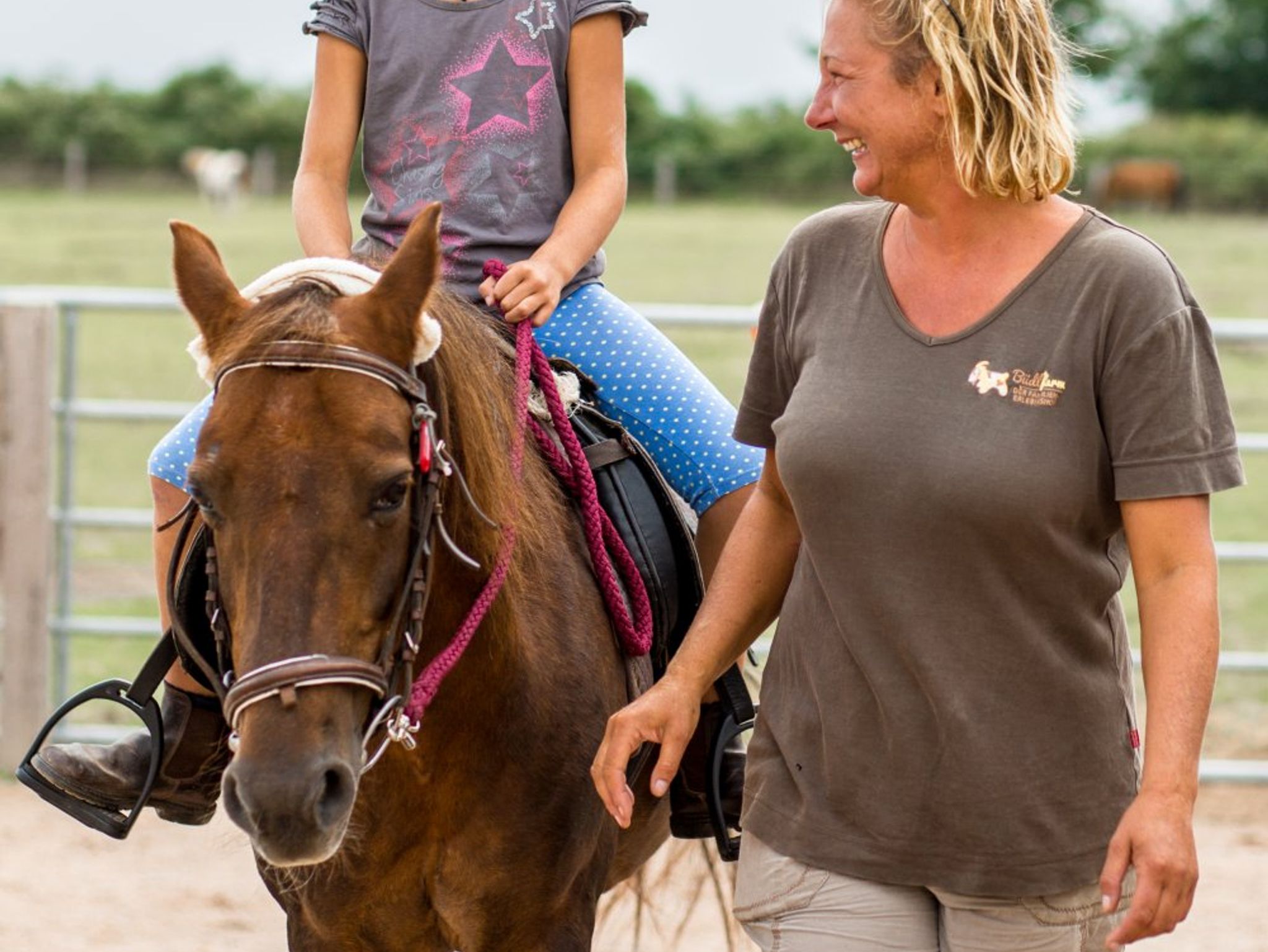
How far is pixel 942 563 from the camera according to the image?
6.99 feet

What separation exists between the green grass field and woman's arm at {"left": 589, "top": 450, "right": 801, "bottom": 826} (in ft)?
4.59

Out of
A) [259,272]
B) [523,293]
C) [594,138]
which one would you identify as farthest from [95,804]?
[259,272]

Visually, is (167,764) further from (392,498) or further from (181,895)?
(181,895)

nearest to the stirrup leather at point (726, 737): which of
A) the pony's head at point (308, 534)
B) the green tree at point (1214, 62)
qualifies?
the pony's head at point (308, 534)

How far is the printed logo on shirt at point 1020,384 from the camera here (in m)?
2.06

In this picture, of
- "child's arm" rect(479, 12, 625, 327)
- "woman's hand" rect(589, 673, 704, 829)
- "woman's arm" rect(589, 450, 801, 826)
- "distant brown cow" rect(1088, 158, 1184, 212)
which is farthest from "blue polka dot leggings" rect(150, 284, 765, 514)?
"distant brown cow" rect(1088, 158, 1184, 212)

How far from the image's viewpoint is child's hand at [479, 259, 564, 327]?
2.83 metres

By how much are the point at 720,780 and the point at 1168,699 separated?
49.3 inches

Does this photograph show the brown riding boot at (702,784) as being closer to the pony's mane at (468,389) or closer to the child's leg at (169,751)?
the pony's mane at (468,389)

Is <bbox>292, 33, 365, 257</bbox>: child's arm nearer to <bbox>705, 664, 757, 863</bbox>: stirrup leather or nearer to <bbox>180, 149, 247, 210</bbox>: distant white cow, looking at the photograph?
<bbox>705, 664, 757, 863</bbox>: stirrup leather

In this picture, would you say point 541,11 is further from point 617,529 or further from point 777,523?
point 777,523

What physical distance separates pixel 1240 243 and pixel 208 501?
2874cm

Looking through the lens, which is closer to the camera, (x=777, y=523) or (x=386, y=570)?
(x=386, y=570)

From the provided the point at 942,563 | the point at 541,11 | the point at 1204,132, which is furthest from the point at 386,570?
the point at 1204,132
